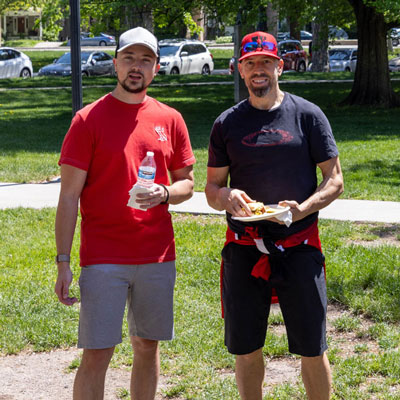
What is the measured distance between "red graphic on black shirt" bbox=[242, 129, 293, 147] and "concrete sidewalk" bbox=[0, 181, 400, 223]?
16.0 ft

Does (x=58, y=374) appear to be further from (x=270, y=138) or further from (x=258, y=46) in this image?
(x=258, y=46)

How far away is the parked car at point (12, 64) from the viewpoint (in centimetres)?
3216

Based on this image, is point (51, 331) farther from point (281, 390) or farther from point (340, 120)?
point (340, 120)

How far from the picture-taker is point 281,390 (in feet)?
14.3

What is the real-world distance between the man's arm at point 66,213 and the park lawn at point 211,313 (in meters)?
1.25

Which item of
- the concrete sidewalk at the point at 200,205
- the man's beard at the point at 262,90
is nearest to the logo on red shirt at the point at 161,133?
the man's beard at the point at 262,90

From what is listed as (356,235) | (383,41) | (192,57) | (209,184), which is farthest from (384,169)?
(192,57)

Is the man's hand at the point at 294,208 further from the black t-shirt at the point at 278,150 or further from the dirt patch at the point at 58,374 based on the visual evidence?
the dirt patch at the point at 58,374

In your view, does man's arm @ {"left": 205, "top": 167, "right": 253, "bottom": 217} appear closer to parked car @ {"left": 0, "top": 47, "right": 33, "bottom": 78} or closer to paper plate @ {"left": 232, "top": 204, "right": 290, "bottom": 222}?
paper plate @ {"left": 232, "top": 204, "right": 290, "bottom": 222}

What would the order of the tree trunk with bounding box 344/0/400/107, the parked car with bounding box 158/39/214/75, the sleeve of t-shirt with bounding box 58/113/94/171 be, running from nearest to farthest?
the sleeve of t-shirt with bounding box 58/113/94/171
the tree trunk with bounding box 344/0/400/107
the parked car with bounding box 158/39/214/75

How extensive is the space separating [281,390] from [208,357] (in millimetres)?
651

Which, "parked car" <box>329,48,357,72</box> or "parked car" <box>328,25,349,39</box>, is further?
"parked car" <box>329,48,357,72</box>

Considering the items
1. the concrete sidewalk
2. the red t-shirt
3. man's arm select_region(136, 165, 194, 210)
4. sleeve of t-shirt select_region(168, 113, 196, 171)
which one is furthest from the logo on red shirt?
the concrete sidewalk

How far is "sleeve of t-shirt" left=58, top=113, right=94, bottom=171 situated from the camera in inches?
134
